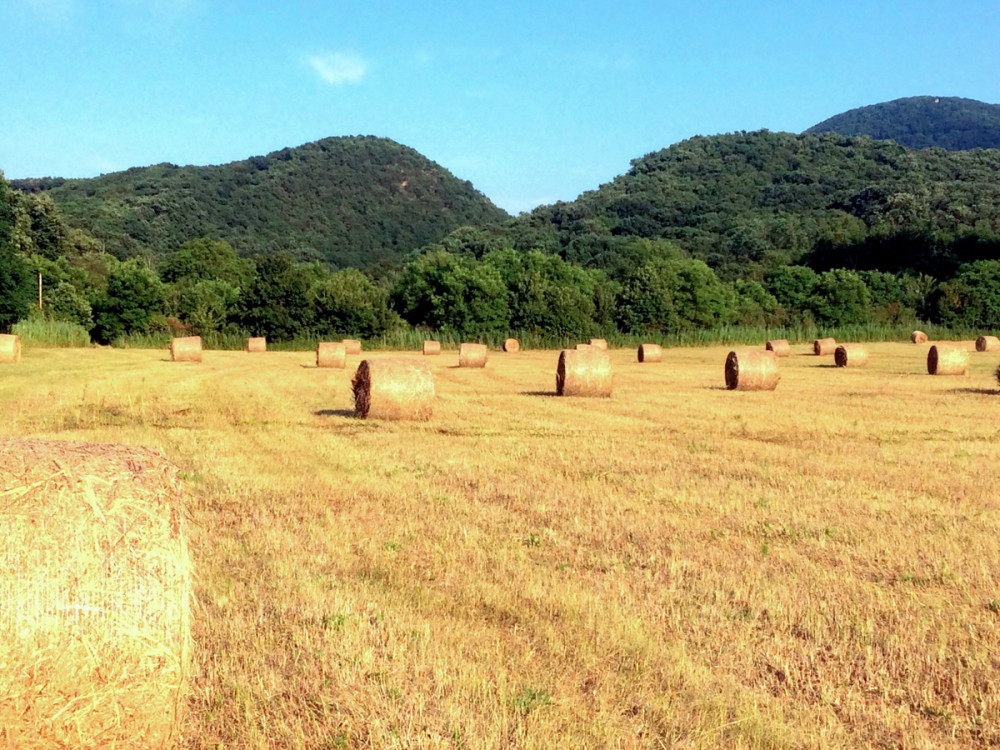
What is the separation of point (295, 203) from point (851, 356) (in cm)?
11549

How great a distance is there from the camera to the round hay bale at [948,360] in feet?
108

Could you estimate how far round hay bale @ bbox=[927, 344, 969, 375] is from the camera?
32969mm

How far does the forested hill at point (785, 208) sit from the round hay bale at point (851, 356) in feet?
204

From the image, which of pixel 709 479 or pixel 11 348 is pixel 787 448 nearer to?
pixel 709 479

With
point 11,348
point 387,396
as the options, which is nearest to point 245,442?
point 387,396

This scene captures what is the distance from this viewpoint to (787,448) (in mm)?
14984

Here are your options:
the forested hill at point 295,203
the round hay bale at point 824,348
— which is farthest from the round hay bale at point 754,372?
the forested hill at point 295,203

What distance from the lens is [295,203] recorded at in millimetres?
146250

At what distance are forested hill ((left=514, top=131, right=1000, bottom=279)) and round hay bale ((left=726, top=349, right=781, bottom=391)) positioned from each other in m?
76.8

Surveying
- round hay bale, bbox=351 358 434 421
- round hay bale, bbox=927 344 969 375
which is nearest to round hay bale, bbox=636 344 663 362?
round hay bale, bbox=927 344 969 375

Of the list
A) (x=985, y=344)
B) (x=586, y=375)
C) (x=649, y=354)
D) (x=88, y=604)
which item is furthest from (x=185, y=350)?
(x=88, y=604)

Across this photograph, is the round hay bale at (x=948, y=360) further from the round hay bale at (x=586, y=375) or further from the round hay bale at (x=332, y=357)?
the round hay bale at (x=332, y=357)

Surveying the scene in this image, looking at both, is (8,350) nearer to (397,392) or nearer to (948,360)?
(397,392)

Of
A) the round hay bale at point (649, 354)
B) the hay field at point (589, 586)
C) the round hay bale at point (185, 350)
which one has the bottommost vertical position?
the hay field at point (589, 586)
